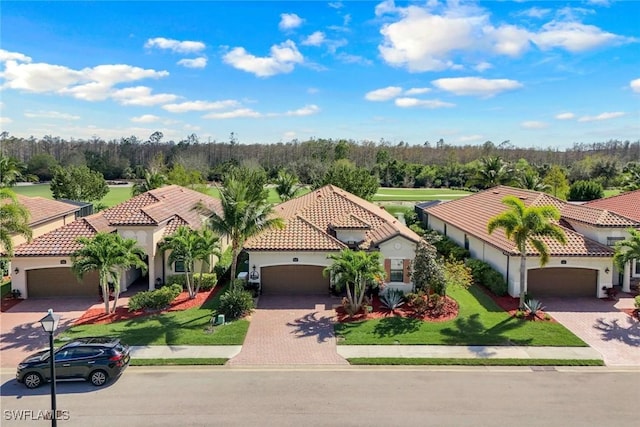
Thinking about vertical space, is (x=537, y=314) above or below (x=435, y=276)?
below

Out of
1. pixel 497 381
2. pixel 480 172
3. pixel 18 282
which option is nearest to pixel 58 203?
pixel 18 282

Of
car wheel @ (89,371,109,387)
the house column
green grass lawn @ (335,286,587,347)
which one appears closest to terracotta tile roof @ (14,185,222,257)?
car wheel @ (89,371,109,387)

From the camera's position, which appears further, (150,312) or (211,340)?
(150,312)

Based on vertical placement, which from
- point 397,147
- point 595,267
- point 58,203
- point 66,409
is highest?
point 397,147

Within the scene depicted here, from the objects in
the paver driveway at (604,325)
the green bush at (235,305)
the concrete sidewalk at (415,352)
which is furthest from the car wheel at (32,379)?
the paver driveway at (604,325)

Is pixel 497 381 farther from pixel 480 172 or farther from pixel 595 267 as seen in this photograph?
pixel 480 172

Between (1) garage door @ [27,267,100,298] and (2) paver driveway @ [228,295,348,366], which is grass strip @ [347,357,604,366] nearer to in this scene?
(2) paver driveway @ [228,295,348,366]

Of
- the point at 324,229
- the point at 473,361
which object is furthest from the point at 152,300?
the point at 473,361

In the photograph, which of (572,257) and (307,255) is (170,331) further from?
(572,257)
